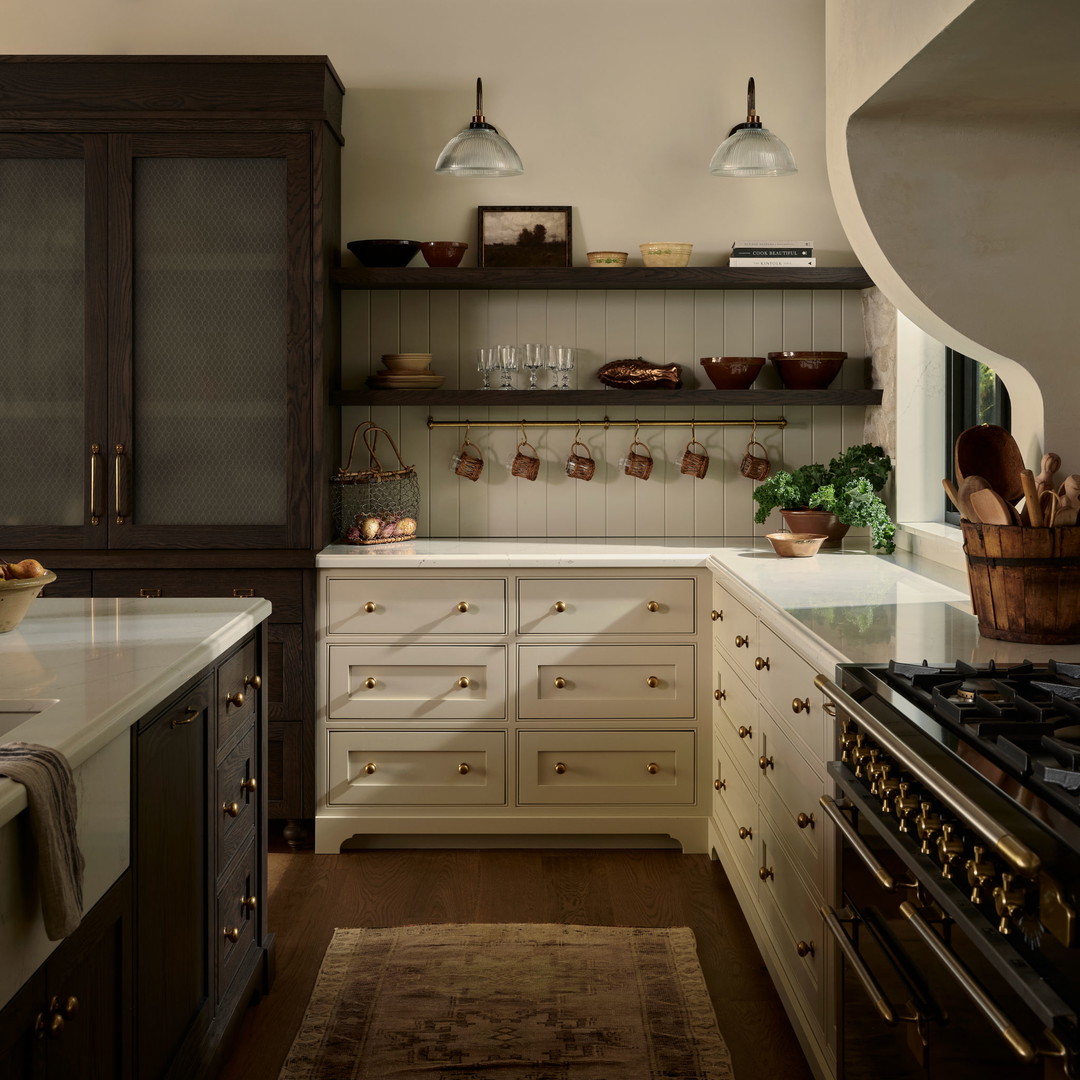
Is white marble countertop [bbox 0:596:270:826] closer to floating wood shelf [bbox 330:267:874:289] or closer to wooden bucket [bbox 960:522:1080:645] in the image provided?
wooden bucket [bbox 960:522:1080:645]

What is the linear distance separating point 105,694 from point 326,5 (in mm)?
2997

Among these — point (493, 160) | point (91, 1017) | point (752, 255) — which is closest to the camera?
point (91, 1017)

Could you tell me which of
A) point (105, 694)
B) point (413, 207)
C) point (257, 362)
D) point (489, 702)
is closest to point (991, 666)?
point (105, 694)

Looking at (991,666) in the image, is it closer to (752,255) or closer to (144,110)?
(752,255)

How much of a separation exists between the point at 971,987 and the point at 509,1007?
1.51 metres

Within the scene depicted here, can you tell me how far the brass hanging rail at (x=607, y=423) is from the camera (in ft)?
13.0

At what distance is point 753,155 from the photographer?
10.9 ft

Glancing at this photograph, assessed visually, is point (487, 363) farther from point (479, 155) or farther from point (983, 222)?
point (983, 222)

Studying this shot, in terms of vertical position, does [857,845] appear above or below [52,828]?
below

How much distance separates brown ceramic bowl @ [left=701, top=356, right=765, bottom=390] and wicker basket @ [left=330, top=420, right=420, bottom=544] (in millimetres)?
1046

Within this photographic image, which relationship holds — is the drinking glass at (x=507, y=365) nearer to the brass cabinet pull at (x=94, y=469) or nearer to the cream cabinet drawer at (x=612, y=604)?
the cream cabinet drawer at (x=612, y=604)

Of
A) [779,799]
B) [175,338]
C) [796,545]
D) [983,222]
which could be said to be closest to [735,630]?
[796,545]

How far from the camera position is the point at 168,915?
1871 mm

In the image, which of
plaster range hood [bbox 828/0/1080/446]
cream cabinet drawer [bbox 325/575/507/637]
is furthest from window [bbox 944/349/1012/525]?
cream cabinet drawer [bbox 325/575/507/637]
